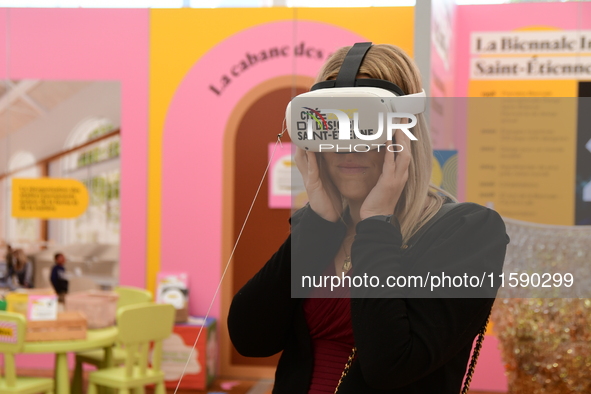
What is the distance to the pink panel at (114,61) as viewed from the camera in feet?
13.5

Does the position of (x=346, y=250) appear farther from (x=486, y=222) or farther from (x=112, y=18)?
(x=112, y=18)

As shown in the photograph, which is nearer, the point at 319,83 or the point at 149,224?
the point at 319,83

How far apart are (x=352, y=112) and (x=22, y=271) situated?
3.91 m

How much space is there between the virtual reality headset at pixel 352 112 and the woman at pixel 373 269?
0.05ft

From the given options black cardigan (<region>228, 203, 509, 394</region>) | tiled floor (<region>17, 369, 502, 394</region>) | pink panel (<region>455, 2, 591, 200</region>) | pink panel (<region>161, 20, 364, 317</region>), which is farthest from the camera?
pink panel (<region>161, 20, 364, 317</region>)

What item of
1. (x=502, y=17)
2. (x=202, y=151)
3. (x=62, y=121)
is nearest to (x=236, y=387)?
(x=202, y=151)

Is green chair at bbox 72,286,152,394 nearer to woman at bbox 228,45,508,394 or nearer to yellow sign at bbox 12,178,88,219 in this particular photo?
yellow sign at bbox 12,178,88,219

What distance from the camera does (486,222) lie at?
32.9 inches

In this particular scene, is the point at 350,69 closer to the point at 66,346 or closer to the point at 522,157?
the point at 522,157

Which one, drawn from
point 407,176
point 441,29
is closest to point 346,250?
point 407,176

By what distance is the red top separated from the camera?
35.1 inches

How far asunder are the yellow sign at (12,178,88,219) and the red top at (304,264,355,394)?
357 centimetres

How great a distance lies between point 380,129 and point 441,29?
6.41 feet

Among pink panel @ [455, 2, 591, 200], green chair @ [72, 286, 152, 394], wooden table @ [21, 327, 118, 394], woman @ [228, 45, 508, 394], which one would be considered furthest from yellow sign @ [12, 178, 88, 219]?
woman @ [228, 45, 508, 394]
